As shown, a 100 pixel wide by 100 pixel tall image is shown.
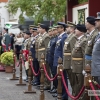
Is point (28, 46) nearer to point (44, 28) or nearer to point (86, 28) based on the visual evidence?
point (44, 28)

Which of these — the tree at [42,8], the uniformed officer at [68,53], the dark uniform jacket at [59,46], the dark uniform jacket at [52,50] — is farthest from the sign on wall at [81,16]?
the tree at [42,8]

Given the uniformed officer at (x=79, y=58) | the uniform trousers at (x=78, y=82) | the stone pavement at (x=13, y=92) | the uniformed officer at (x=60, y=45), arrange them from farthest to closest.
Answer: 1. the stone pavement at (x=13, y=92)
2. the uniformed officer at (x=60, y=45)
3. the uniform trousers at (x=78, y=82)
4. the uniformed officer at (x=79, y=58)

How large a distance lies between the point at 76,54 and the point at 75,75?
23.0 inches

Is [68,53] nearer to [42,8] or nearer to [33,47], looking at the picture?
[33,47]

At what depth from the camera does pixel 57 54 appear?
11.1 m

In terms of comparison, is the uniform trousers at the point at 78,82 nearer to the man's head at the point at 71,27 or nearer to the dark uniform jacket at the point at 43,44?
the man's head at the point at 71,27

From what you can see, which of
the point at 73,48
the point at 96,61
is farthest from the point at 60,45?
the point at 96,61

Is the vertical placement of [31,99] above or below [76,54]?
below

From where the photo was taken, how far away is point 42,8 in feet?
88.1

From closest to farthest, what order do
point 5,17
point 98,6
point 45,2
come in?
point 98,6
point 45,2
point 5,17

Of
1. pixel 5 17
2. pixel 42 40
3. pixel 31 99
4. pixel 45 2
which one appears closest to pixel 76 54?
pixel 31 99

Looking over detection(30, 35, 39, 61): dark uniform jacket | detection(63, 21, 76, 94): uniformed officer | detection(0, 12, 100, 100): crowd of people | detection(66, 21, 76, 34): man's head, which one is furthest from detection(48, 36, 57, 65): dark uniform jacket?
detection(30, 35, 39, 61): dark uniform jacket

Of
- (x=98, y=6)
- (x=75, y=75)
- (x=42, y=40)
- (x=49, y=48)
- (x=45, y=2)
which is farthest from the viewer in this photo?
(x=45, y=2)

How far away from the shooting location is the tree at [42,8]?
26.2m
